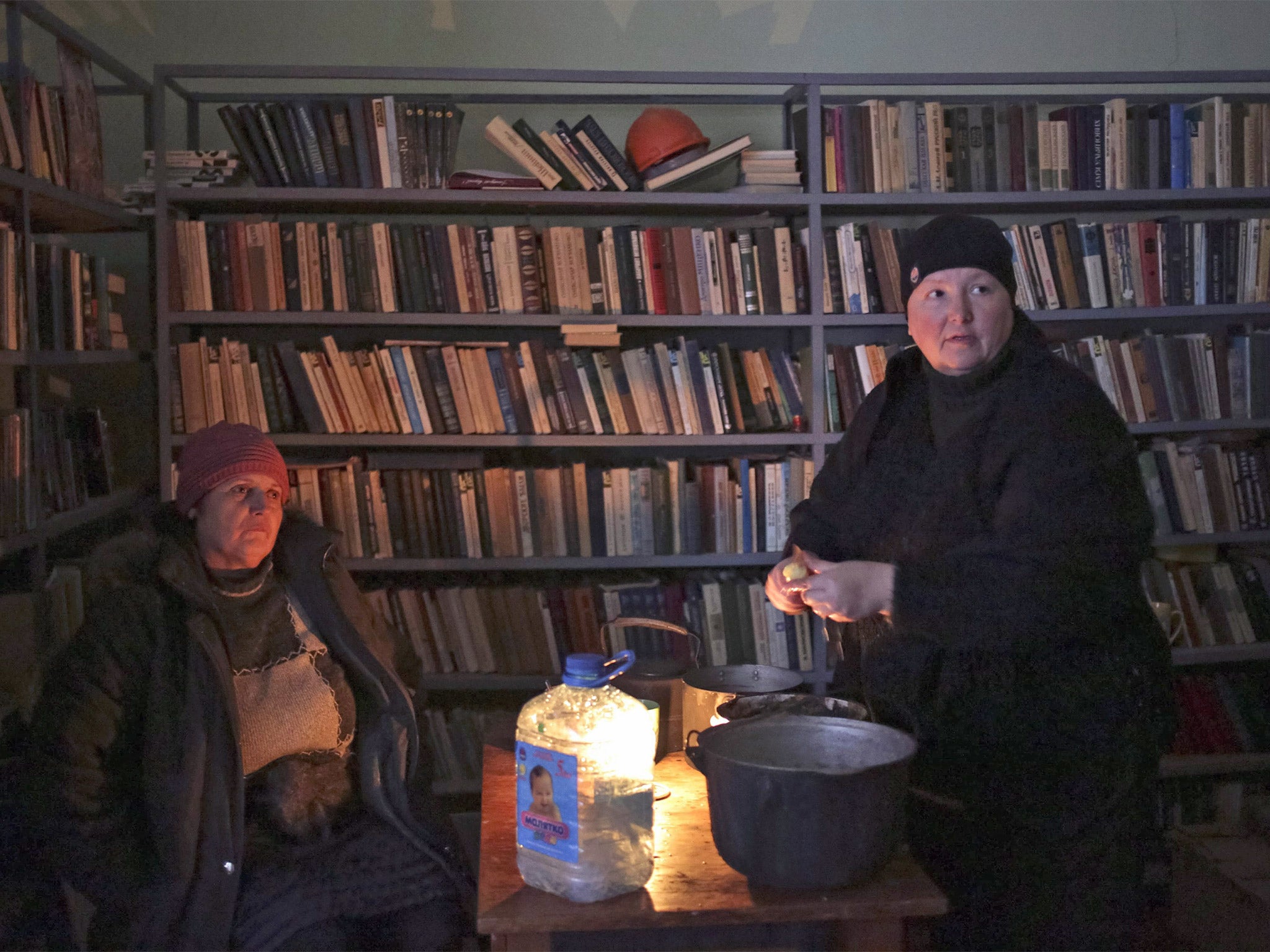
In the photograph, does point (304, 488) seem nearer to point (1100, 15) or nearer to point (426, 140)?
point (426, 140)

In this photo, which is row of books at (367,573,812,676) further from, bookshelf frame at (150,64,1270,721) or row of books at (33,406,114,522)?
row of books at (33,406,114,522)

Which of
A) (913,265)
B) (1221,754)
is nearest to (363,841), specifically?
(913,265)

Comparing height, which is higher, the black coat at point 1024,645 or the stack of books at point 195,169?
the stack of books at point 195,169

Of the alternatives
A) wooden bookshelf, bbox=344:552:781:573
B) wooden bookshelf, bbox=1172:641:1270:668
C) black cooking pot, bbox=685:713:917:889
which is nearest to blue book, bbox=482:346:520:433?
wooden bookshelf, bbox=344:552:781:573

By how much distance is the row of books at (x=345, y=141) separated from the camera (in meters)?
2.79

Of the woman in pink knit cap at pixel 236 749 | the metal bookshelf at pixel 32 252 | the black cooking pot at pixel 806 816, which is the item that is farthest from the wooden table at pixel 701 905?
the metal bookshelf at pixel 32 252

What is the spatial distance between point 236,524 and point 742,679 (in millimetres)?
962

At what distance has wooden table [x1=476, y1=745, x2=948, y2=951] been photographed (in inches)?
46.3

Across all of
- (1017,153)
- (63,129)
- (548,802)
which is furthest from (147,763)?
(1017,153)

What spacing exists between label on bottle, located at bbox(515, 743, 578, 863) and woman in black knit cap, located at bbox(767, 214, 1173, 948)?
41 centimetres

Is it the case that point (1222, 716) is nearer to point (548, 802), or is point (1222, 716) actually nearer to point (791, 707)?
point (791, 707)

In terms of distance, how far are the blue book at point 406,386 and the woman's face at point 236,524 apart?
2.98 ft

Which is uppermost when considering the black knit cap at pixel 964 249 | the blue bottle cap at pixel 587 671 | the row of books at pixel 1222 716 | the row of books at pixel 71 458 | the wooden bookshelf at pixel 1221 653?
the black knit cap at pixel 964 249

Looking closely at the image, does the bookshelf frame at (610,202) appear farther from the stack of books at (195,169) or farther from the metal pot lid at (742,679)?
the metal pot lid at (742,679)
